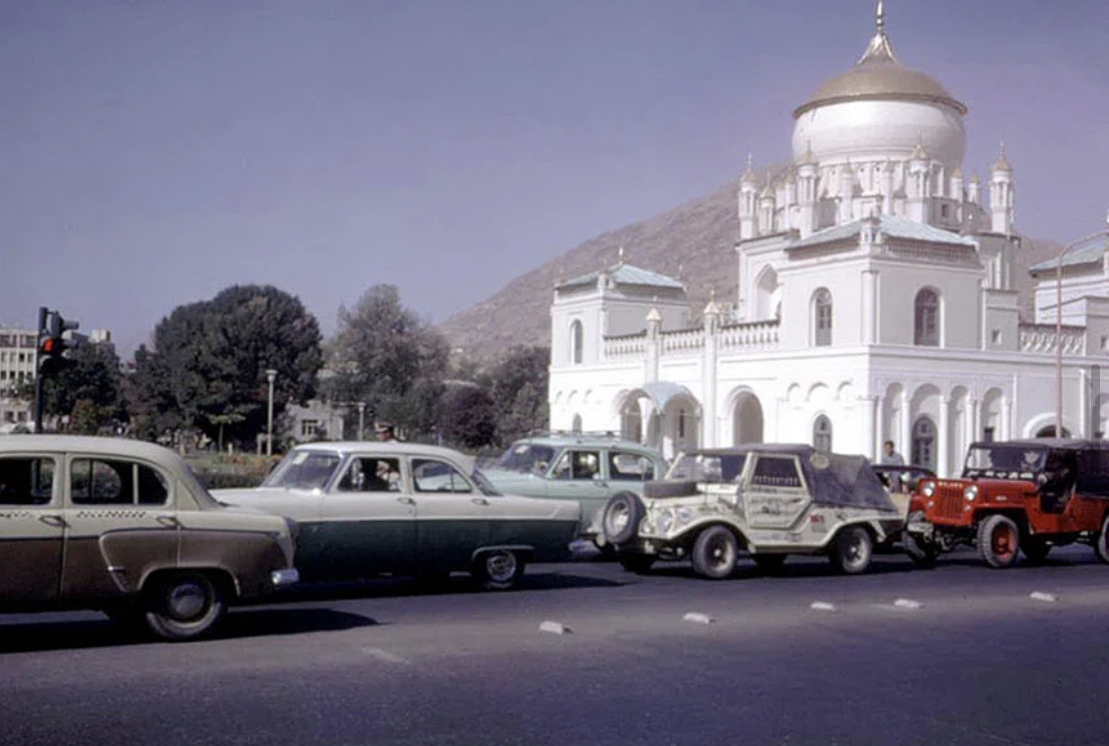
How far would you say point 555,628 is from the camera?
12.2 m

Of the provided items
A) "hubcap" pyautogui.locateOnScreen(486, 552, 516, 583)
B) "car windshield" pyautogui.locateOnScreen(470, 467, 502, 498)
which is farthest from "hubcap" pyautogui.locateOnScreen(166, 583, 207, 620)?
"hubcap" pyautogui.locateOnScreen(486, 552, 516, 583)

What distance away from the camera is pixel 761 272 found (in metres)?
54.0

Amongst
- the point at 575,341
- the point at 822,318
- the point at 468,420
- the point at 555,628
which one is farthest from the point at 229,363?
the point at 555,628

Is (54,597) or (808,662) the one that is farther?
(808,662)

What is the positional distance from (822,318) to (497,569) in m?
29.9

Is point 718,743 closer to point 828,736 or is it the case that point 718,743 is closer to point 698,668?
point 828,736

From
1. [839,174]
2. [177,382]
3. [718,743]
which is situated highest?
[839,174]

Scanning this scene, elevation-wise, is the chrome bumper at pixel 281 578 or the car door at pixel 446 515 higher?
the car door at pixel 446 515

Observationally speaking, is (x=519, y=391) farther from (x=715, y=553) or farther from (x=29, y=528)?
(x=29, y=528)

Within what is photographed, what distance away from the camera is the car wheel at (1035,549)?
20406 millimetres

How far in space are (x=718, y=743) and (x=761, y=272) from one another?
46932 mm

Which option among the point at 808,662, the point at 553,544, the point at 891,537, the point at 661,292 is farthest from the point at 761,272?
the point at 808,662

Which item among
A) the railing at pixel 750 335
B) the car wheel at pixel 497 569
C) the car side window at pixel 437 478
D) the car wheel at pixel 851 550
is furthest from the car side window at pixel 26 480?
the railing at pixel 750 335

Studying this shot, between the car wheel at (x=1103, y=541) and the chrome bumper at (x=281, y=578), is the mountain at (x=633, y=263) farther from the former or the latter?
the chrome bumper at (x=281, y=578)
